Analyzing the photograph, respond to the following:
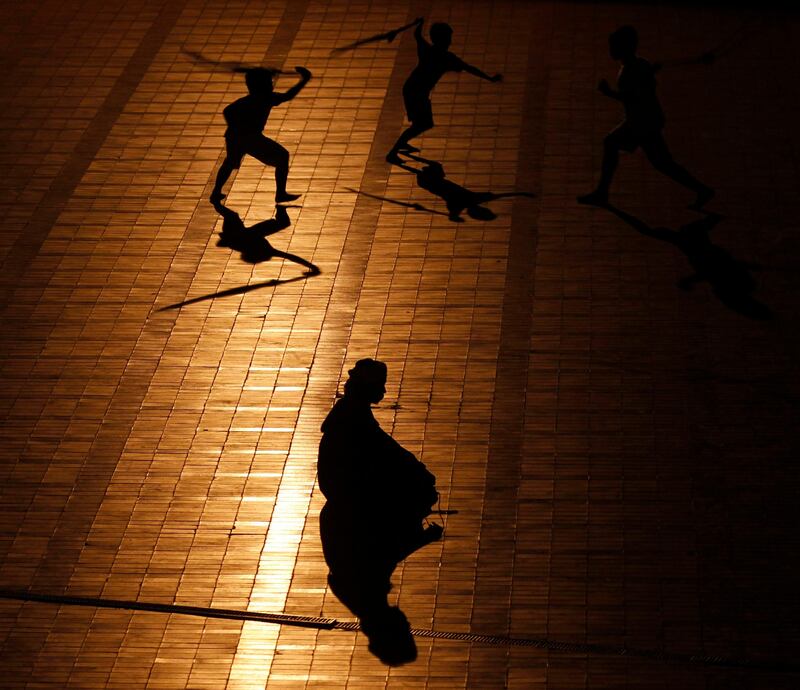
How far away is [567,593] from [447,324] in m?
2.70

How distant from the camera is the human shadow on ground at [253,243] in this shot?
35.7 ft

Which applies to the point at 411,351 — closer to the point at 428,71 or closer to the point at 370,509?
the point at 370,509

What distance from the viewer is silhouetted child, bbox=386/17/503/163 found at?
11.6m

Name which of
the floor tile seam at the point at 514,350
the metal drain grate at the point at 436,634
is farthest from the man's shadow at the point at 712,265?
the metal drain grate at the point at 436,634

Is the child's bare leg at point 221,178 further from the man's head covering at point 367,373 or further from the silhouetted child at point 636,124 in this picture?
the man's head covering at point 367,373

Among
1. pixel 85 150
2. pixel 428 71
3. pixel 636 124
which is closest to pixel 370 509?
pixel 636 124

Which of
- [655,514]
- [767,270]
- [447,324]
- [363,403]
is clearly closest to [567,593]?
[655,514]

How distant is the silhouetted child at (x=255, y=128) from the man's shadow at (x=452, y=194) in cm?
115

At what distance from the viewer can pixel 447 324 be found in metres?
10.4

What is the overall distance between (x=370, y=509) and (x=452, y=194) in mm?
3994

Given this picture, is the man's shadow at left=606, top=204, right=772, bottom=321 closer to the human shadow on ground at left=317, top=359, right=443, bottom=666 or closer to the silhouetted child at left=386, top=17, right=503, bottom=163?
the silhouetted child at left=386, top=17, right=503, bottom=163

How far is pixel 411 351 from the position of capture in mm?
10133

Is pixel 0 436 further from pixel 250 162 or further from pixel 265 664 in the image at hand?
pixel 250 162

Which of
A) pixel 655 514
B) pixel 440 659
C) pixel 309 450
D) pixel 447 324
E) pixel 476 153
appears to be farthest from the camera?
pixel 476 153
